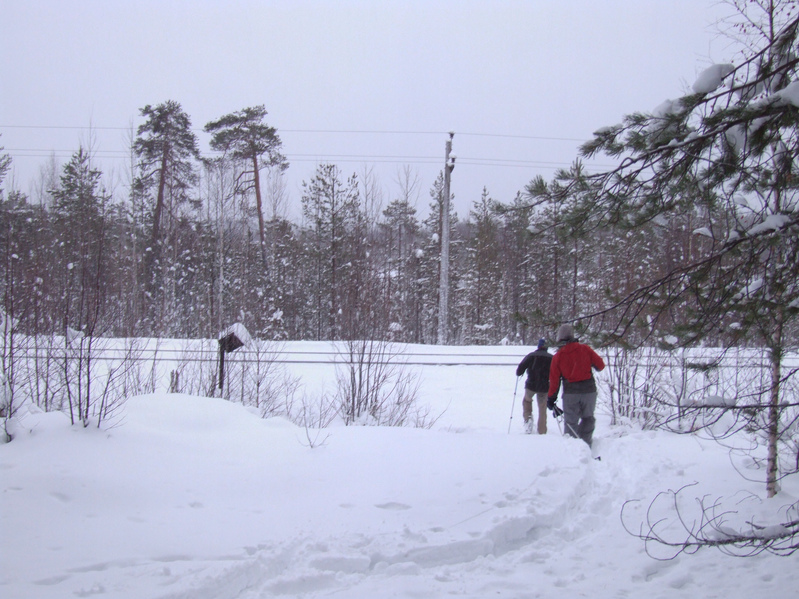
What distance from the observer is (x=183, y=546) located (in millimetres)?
3740

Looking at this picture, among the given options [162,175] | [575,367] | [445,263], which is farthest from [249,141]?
[575,367]

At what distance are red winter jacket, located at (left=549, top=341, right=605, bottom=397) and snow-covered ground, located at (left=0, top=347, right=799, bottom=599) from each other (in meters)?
1.13

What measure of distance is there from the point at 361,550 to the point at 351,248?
25087mm

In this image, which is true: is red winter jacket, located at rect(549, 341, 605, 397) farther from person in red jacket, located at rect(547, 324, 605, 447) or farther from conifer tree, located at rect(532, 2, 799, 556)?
conifer tree, located at rect(532, 2, 799, 556)

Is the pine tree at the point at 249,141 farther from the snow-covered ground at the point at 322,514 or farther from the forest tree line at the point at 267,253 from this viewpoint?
the snow-covered ground at the point at 322,514

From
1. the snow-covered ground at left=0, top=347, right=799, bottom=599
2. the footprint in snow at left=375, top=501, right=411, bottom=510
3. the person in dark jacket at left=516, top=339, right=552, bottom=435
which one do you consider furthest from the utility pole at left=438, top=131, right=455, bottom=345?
the footprint in snow at left=375, top=501, right=411, bottom=510

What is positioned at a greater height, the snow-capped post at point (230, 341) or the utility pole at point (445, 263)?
the utility pole at point (445, 263)

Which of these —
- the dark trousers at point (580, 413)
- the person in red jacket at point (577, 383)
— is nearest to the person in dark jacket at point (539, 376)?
the person in red jacket at point (577, 383)

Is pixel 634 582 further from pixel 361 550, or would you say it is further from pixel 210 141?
pixel 210 141

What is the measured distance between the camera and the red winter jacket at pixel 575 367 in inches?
292

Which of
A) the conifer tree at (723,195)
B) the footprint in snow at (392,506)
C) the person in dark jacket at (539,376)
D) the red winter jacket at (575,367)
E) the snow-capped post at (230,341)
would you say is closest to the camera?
the conifer tree at (723,195)

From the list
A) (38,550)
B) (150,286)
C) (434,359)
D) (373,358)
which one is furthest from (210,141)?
(38,550)

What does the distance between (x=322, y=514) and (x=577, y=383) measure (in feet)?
15.0

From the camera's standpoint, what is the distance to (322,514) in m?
4.50
